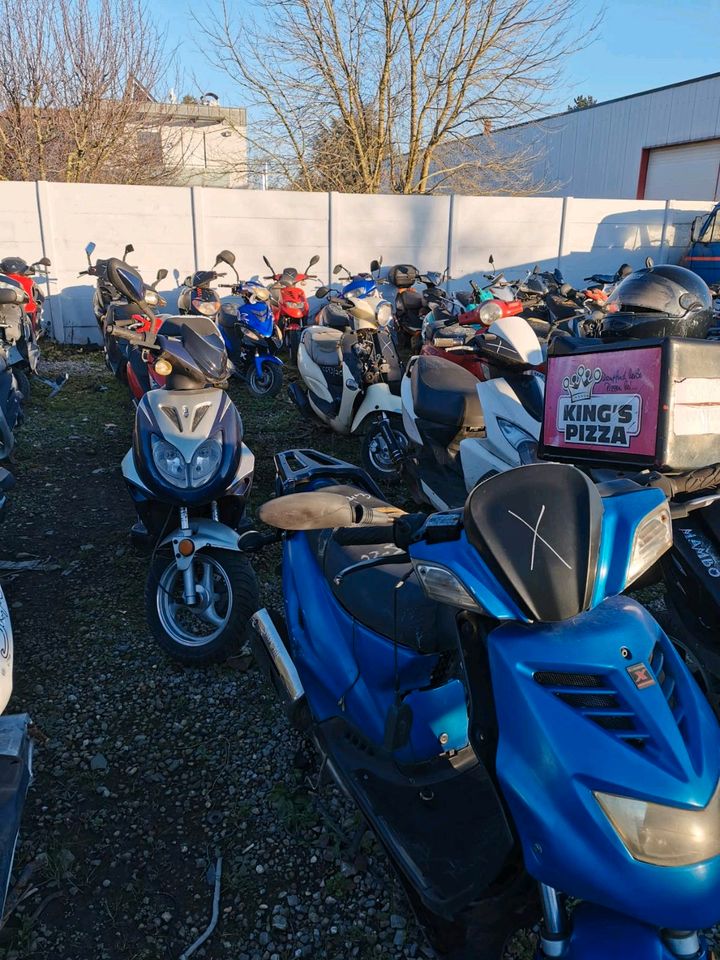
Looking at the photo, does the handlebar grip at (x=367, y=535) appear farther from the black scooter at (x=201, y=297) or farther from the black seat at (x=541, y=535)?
the black scooter at (x=201, y=297)

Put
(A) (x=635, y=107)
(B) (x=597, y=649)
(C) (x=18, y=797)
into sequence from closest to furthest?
1. (B) (x=597, y=649)
2. (C) (x=18, y=797)
3. (A) (x=635, y=107)

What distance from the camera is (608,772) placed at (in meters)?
1.06

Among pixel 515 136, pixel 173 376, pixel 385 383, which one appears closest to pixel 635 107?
pixel 515 136

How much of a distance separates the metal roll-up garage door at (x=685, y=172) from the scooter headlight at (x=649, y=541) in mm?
21873

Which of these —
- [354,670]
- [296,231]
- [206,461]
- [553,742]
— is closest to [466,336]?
[206,461]

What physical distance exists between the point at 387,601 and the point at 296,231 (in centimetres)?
1014

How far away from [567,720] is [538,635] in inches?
6.0

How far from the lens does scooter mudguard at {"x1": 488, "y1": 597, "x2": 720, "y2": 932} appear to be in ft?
3.38

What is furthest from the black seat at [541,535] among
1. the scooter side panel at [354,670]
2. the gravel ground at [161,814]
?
the gravel ground at [161,814]

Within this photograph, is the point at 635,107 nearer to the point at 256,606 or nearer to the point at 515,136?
the point at 515,136

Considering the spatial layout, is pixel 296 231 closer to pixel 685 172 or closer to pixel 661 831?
pixel 661 831

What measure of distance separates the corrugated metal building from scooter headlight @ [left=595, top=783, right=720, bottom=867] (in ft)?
62.9

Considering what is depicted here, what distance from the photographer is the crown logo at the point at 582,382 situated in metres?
2.16

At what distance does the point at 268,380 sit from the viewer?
7.68 m
